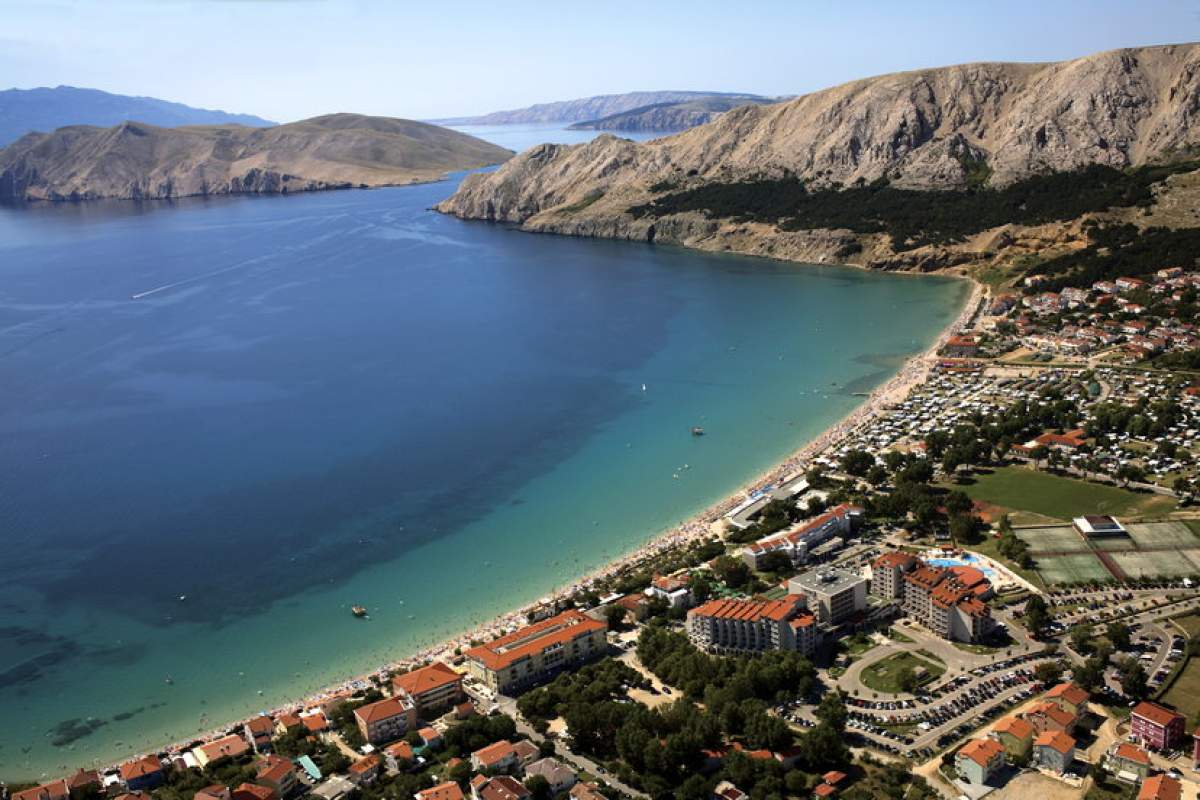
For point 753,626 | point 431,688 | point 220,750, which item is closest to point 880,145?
point 753,626

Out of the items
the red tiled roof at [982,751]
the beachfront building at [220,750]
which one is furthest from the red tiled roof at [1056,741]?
the beachfront building at [220,750]

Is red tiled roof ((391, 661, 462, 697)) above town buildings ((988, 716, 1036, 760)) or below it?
below

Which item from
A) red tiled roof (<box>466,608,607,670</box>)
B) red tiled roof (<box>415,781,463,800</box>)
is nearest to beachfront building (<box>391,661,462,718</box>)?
red tiled roof (<box>466,608,607,670</box>)

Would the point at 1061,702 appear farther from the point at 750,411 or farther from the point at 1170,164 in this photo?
the point at 1170,164

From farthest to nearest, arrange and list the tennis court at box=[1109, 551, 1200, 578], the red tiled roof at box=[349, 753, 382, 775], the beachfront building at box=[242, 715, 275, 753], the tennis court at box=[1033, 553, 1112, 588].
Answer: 1. the tennis court at box=[1033, 553, 1112, 588]
2. the tennis court at box=[1109, 551, 1200, 578]
3. the beachfront building at box=[242, 715, 275, 753]
4. the red tiled roof at box=[349, 753, 382, 775]

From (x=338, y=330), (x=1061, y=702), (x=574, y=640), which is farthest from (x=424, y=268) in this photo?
(x=1061, y=702)

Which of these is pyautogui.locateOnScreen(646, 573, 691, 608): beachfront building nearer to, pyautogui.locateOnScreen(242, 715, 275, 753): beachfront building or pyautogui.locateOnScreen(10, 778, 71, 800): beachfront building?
pyautogui.locateOnScreen(242, 715, 275, 753): beachfront building
